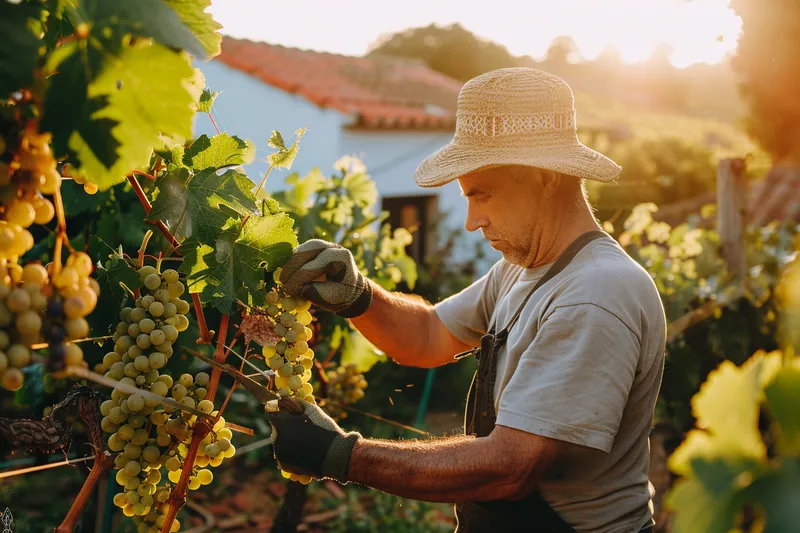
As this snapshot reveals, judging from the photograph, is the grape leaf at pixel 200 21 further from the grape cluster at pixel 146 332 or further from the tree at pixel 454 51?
the tree at pixel 454 51

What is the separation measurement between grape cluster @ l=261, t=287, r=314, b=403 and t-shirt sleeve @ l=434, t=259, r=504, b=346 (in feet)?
3.32

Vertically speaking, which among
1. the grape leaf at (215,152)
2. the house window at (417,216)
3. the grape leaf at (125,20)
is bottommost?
the house window at (417,216)

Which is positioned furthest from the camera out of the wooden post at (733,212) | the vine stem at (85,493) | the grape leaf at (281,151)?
the wooden post at (733,212)

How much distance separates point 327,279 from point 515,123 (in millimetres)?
774

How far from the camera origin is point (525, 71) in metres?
2.51

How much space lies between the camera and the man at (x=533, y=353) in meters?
1.99

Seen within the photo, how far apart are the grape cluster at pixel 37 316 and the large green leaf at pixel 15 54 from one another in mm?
253

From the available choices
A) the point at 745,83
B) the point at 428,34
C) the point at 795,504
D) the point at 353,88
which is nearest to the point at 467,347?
the point at 795,504

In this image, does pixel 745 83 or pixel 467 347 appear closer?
pixel 467 347

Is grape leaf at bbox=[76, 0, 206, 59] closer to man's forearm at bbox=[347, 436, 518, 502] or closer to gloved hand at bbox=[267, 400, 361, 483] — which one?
gloved hand at bbox=[267, 400, 361, 483]

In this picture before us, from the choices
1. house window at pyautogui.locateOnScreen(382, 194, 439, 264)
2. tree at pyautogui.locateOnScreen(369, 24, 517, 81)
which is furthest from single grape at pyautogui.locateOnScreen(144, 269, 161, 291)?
tree at pyautogui.locateOnScreen(369, 24, 517, 81)

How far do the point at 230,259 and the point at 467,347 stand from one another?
144 centimetres

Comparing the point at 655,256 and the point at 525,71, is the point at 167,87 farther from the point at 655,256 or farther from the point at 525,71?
the point at 655,256

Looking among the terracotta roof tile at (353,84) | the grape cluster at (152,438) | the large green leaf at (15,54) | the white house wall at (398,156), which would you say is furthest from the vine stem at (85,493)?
the white house wall at (398,156)
